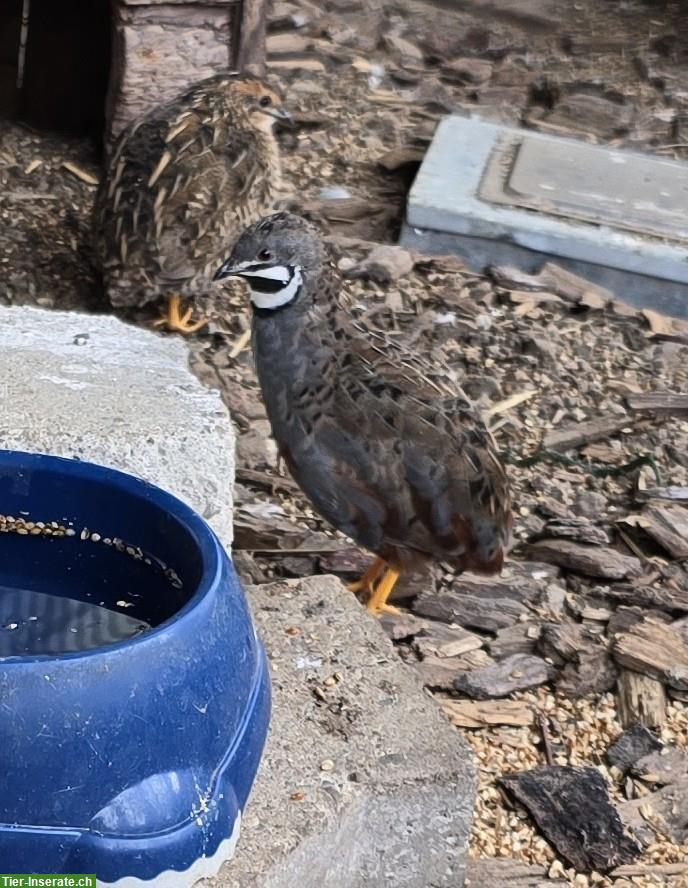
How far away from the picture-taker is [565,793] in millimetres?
3443

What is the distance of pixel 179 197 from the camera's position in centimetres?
521

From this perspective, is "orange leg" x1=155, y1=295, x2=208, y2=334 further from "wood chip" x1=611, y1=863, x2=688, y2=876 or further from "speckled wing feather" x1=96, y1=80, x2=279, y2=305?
"wood chip" x1=611, y1=863, x2=688, y2=876

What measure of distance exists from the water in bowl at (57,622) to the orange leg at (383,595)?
1568 mm

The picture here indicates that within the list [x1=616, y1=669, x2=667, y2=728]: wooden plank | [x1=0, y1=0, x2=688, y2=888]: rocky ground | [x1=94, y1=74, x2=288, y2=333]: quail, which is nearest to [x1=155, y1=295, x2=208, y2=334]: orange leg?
[x1=94, y1=74, x2=288, y2=333]: quail

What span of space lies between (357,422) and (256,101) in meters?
2.47

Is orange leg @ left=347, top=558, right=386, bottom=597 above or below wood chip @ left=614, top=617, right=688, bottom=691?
below

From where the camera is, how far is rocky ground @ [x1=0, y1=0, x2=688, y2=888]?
361 cm

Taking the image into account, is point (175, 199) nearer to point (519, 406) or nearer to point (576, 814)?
point (519, 406)

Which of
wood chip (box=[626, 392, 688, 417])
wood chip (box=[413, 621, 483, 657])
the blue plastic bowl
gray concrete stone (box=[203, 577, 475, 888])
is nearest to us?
the blue plastic bowl

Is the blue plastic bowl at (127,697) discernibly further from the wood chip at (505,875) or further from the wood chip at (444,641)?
the wood chip at (444,641)

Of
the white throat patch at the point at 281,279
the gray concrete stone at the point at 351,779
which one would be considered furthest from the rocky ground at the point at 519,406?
the white throat patch at the point at 281,279

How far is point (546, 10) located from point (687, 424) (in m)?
4.86

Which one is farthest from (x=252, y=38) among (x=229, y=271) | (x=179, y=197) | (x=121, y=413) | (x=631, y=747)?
(x=631, y=747)

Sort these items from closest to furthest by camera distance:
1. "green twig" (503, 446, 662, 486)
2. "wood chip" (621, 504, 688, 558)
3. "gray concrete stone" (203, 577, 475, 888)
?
"gray concrete stone" (203, 577, 475, 888) < "wood chip" (621, 504, 688, 558) < "green twig" (503, 446, 662, 486)
